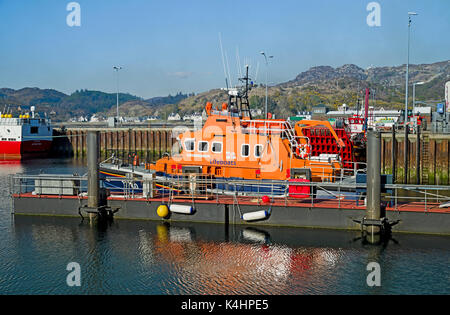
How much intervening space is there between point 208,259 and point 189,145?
273 inches

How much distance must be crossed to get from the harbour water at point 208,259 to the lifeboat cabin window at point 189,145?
381cm

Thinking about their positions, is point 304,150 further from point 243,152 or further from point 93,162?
point 93,162

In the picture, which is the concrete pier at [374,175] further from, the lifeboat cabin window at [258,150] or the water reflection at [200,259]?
the lifeboat cabin window at [258,150]

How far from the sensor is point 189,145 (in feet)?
66.5

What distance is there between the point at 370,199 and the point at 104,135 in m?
46.7

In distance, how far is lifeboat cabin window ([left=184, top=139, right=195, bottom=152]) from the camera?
66.4 ft

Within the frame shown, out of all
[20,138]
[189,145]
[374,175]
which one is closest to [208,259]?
[374,175]

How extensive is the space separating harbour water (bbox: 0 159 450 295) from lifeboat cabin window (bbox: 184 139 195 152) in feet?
12.5

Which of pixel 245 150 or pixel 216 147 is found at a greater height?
pixel 216 147

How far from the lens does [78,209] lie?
18797 mm

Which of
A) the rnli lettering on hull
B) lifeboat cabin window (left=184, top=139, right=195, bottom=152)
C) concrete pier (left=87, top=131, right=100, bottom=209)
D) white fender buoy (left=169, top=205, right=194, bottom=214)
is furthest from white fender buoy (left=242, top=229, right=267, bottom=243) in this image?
concrete pier (left=87, top=131, right=100, bottom=209)

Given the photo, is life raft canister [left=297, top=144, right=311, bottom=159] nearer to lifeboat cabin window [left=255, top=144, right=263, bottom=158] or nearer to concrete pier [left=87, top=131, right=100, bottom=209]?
lifeboat cabin window [left=255, top=144, right=263, bottom=158]

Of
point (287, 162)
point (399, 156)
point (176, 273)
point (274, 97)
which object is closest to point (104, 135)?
point (399, 156)

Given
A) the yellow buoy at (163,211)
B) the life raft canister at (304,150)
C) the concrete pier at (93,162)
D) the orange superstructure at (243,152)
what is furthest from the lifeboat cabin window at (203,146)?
the concrete pier at (93,162)
